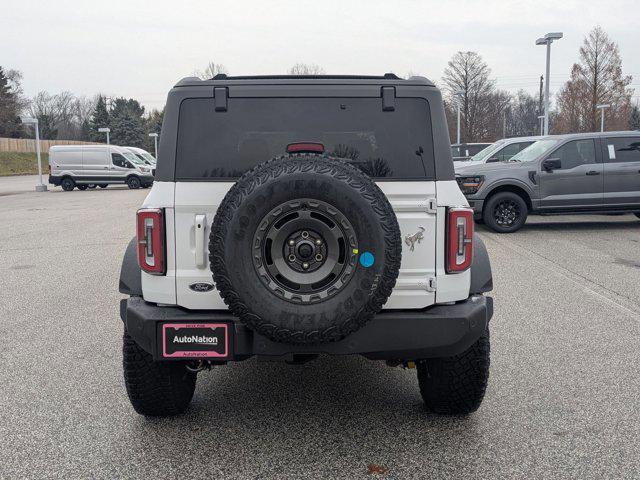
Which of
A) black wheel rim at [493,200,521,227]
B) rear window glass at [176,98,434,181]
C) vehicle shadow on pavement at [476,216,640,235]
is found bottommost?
vehicle shadow on pavement at [476,216,640,235]

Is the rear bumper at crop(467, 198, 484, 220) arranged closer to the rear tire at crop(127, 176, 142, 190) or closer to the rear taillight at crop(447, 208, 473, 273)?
the rear taillight at crop(447, 208, 473, 273)

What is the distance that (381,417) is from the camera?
392 centimetres

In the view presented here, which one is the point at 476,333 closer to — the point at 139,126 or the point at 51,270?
the point at 51,270

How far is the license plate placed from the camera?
3.30m

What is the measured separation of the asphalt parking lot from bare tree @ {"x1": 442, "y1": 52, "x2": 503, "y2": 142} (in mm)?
62170

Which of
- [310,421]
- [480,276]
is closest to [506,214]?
[480,276]

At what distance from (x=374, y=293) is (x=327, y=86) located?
119 centimetres

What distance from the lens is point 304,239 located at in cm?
310

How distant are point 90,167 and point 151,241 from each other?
30160 millimetres

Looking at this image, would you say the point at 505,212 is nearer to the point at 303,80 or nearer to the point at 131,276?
the point at 303,80

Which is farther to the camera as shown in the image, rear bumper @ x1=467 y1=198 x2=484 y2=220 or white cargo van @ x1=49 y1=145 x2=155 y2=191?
white cargo van @ x1=49 y1=145 x2=155 y2=191

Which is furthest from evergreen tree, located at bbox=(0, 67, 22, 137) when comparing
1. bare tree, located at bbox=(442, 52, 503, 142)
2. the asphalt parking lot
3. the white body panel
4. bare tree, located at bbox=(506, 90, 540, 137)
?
the white body panel

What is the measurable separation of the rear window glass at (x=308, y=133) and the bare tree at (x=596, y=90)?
2209 inches

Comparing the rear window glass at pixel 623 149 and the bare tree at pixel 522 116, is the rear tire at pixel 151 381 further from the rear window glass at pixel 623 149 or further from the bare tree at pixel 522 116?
the bare tree at pixel 522 116
